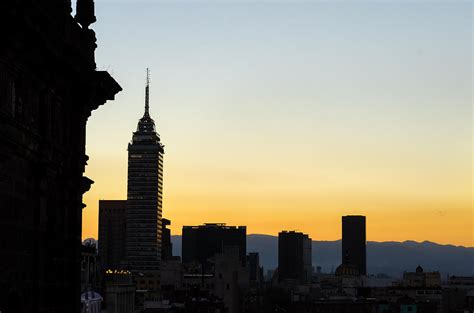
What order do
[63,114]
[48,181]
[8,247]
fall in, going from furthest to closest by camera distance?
[63,114] → [48,181] → [8,247]

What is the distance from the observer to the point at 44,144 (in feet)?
73.4

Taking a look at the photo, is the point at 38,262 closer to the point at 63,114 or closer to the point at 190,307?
the point at 63,114

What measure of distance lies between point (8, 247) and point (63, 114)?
5234 mm

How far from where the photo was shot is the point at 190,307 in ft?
647

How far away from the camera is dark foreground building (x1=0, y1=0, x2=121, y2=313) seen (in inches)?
782

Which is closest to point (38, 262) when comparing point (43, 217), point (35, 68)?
point (43, 217)

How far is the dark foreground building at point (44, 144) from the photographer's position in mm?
19859

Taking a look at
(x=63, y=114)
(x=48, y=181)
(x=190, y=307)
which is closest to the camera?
(x=48, y=181)

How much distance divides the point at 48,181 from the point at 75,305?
3.81 m

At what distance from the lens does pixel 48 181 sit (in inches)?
901

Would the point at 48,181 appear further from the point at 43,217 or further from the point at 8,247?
the point at 8,247

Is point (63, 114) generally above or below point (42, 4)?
below

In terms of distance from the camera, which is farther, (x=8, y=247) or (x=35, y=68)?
(x=35, y=68)

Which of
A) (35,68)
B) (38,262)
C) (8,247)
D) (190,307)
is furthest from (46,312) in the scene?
(190,307)
